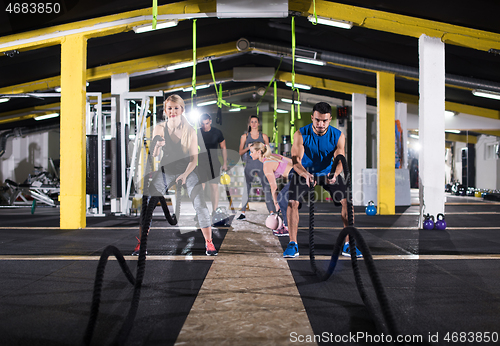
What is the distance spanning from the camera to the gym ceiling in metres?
5.32

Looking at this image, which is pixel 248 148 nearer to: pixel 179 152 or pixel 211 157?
pixel 211 157

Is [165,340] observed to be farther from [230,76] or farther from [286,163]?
[230,76]

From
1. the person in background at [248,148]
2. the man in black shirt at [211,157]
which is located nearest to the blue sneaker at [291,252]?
the man in black shirt at [211,157]

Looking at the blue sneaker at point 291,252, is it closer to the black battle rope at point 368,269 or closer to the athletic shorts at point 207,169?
the black battle rope at point 368,269

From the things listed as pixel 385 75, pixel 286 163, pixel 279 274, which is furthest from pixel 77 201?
pixel 385 75

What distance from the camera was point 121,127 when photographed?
694 centimetres

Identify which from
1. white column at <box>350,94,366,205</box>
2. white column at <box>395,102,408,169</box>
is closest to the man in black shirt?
white column at <box>350,94,366,205</box>

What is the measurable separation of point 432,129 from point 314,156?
10.1ft

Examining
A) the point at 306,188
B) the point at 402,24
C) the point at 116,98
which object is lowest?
the point at 306,188

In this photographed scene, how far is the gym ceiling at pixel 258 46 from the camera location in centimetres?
532

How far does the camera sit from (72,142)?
17.3 ft

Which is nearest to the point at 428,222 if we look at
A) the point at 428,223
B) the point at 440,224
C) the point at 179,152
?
the point at 428,223

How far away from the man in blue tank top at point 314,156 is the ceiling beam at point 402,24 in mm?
3048

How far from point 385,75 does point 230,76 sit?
4.73 metres
